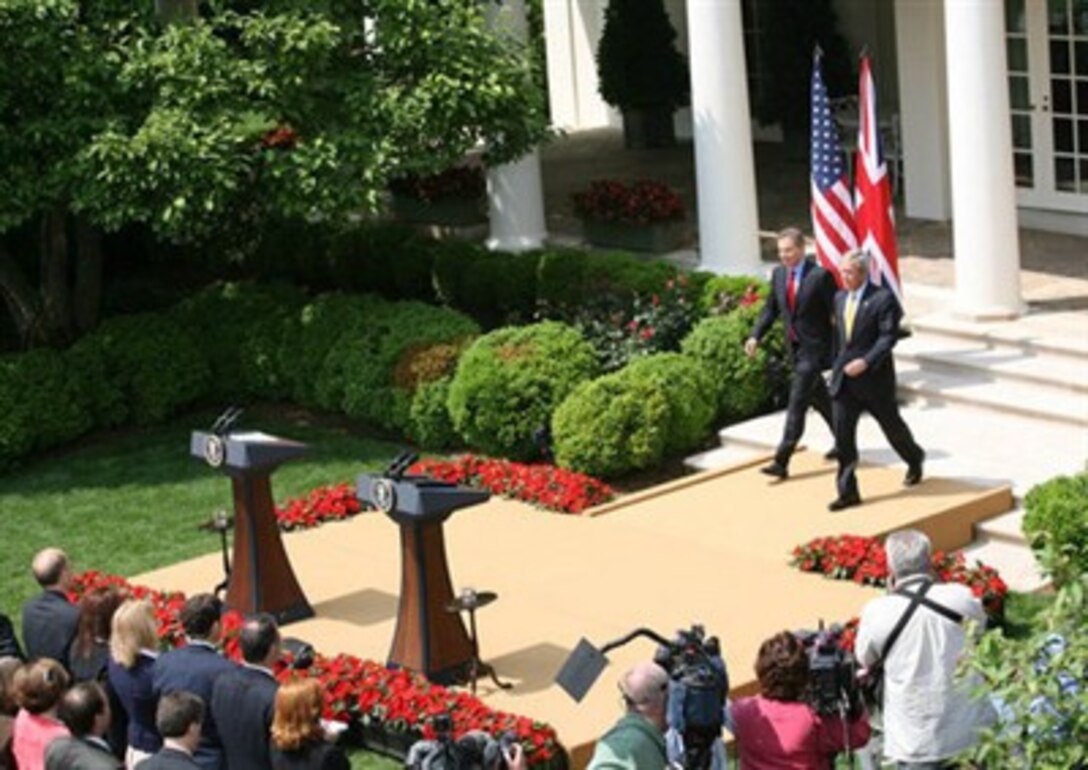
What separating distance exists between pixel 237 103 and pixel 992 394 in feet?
21.5

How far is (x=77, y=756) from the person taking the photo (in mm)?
10164

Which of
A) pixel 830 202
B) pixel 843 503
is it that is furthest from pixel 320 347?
pixel 843 503

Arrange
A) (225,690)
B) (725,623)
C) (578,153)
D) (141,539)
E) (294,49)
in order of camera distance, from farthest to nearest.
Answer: (578,153) → (294,49) → (141,539) → (725,623) → (225,690)

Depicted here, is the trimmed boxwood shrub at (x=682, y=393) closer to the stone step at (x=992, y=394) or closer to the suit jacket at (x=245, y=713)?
the stone step at (x=992, y=394)

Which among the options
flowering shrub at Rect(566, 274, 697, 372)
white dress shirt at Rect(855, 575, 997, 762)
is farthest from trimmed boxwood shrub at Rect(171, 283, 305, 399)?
white dress shirt at Rect(855, 575, 997, 762)

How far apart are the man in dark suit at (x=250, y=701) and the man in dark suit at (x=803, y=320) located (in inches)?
260

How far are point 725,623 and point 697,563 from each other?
1246 mm

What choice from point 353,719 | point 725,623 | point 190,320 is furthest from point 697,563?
point 190,320

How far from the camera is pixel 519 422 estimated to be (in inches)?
735

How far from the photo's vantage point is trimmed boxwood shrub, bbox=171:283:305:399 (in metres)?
21.3

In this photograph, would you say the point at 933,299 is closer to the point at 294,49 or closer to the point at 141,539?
the point at 294,49

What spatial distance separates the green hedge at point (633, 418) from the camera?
17938 millimetres

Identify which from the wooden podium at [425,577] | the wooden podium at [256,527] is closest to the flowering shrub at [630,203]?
the wooden podium at [256,527]

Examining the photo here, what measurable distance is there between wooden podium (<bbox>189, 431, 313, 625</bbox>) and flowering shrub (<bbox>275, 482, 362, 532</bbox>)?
2057mm
